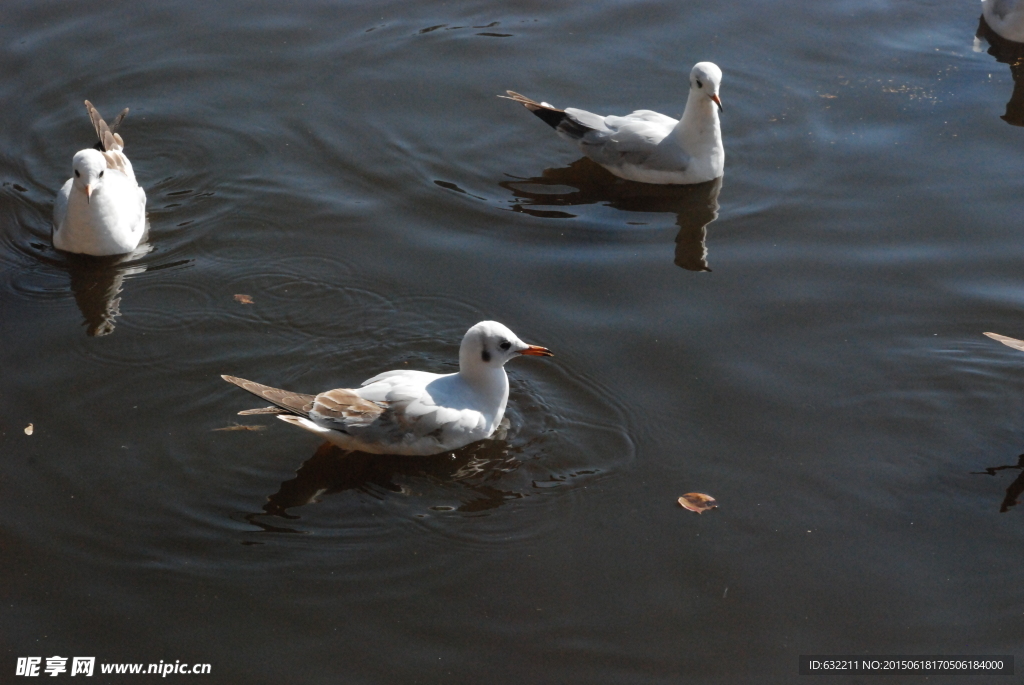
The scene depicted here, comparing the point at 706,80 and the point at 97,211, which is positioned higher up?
the point at 706,80

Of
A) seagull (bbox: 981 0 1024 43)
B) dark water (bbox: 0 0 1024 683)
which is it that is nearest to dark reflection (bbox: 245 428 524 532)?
dark water (bbox: 0 0 1024 683)

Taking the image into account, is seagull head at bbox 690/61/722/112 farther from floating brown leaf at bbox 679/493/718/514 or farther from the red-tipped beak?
floating brown leaf at bbox 679/493/718/514

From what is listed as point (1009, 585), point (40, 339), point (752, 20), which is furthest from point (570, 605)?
point (752, 20)

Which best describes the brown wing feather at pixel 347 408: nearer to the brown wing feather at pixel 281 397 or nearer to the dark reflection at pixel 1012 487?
the brown wing feather at pixel 281 397

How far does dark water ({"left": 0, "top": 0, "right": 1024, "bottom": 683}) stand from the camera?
205 inches

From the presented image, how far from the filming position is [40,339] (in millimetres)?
6797

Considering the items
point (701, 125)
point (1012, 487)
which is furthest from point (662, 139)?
point (1012, 487)

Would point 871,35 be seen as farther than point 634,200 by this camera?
Yes

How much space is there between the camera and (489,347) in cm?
599

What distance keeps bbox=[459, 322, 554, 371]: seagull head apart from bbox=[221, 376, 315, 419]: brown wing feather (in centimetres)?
91

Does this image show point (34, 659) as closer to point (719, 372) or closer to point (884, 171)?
point (719, 372)

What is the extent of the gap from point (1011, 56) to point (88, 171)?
8878mm

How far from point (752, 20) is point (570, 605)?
Answer: 7607mm

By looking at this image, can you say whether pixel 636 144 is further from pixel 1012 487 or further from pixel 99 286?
pixel 99 286
